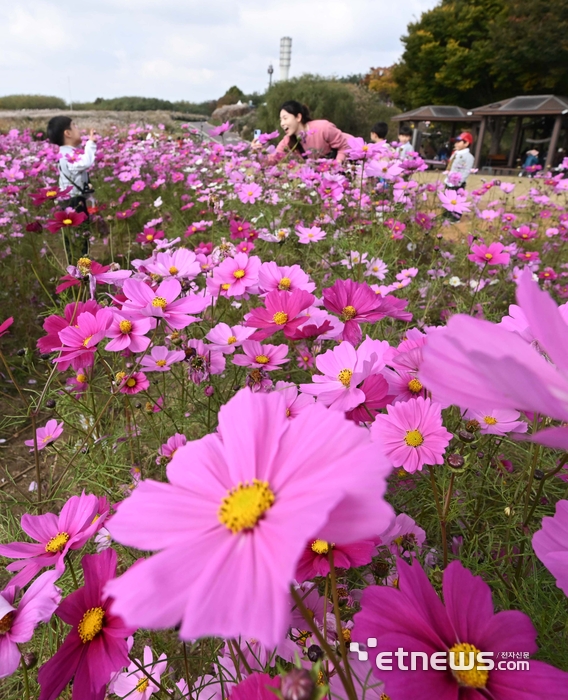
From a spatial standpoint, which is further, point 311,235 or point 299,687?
point 311,235

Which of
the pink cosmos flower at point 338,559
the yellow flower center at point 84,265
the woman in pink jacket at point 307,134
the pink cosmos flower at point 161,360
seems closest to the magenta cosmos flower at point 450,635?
the pink cosmos flower at point 338,559

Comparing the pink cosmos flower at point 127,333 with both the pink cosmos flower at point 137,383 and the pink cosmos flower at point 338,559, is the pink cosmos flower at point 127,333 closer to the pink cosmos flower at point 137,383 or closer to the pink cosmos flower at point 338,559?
the pink cosmos flower at point 137,383

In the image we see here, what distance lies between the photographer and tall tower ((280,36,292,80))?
13.7 metres

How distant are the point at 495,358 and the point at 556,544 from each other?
0.18 meters

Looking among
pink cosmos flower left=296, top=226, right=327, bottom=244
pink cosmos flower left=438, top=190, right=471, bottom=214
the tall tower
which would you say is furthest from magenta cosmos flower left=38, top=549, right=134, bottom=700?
the tall tower

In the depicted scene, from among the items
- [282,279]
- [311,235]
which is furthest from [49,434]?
[311,235]

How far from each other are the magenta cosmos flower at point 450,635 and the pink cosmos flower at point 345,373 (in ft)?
0.64

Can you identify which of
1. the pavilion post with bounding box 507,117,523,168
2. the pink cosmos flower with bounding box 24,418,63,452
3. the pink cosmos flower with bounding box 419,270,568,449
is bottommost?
the pink cosmos flower with bounding box 24,418,63,452

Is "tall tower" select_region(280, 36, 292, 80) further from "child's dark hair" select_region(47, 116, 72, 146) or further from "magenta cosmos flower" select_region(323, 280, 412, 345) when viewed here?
"magenta cosmos flower" select_region(323, 280, 412, 345)

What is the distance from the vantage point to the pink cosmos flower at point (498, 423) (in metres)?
0.57

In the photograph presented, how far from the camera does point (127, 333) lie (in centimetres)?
67

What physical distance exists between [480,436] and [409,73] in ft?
59.1

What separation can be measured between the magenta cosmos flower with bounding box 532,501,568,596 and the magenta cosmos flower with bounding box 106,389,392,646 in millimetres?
133

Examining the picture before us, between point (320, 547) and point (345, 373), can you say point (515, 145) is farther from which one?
point (320, 547)
